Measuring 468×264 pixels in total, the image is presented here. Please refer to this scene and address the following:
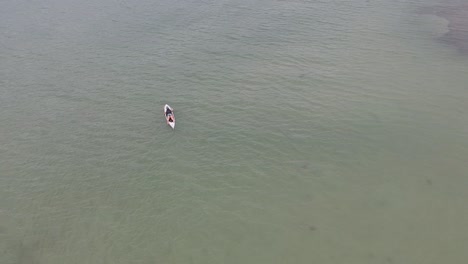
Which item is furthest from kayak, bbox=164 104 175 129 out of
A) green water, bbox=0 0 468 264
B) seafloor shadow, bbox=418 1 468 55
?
seafloor shadow, bbox=418 1 468 55

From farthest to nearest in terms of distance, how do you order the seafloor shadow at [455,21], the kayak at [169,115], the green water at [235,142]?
the seafloor shadow at [455,21] → the kayak at [169,115] → the green water at [235,142]

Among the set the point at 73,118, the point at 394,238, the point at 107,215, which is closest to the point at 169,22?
the point at 73,118

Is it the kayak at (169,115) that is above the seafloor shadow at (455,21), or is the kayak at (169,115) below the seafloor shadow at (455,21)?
below

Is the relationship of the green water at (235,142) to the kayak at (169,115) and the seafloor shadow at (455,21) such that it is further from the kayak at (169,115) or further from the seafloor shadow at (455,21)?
the seafloor shadow at (455,21)

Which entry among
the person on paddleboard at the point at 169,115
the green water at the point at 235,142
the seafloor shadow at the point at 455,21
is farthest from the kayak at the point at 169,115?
the seafloor shadow at the point at 455,21

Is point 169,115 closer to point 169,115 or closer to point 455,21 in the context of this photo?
point 169,115

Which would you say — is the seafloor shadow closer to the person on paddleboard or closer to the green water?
the green water

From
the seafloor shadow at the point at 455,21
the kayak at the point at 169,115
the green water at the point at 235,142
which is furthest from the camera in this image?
the seafloor shadow at the point at 455,21
